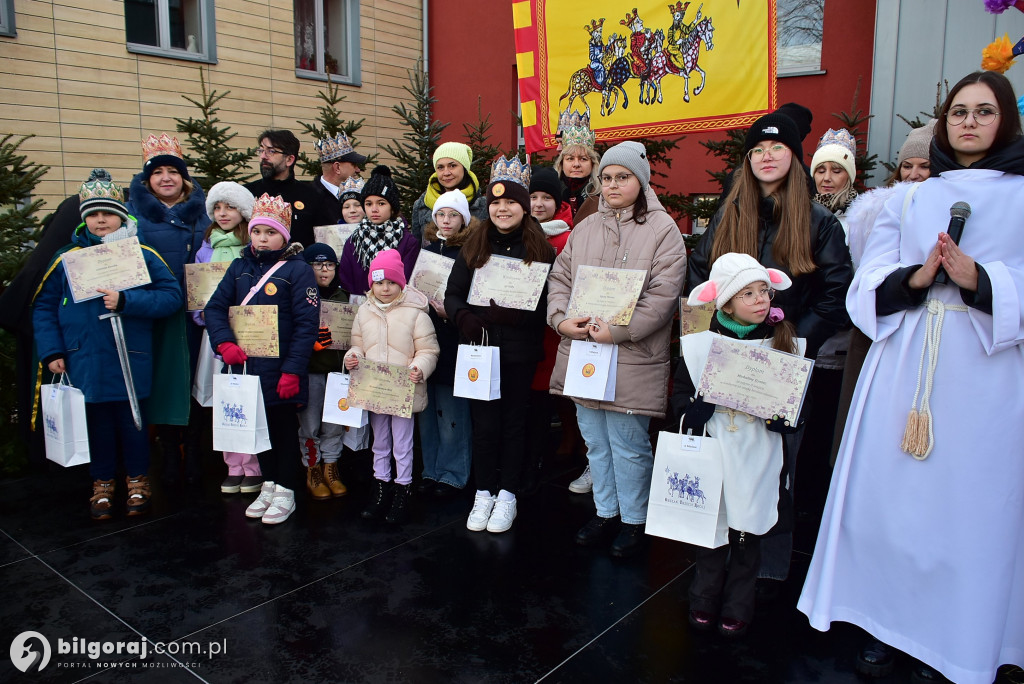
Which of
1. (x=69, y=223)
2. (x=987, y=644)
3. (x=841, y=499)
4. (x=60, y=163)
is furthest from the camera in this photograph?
(x=60, y=163)

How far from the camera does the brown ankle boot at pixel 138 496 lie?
15.1 ft

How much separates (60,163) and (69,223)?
5.46 metres

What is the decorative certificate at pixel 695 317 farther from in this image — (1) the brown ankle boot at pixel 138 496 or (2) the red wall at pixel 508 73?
(2) the red wall at pixel 508 73

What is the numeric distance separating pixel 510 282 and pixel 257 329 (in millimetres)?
1556

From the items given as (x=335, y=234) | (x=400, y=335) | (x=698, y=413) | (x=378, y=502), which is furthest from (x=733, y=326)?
(x=335, y=234)

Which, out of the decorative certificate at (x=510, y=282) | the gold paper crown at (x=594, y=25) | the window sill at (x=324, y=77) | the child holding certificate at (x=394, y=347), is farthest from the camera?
the window sill at (x=324, y=77)

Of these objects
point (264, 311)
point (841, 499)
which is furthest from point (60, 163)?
point (841, 499)

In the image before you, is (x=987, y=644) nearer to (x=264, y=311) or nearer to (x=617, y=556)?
(x=617, y=556)

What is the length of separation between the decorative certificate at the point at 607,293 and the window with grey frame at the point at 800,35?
5.97 m

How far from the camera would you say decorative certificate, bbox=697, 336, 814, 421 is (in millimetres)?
2906

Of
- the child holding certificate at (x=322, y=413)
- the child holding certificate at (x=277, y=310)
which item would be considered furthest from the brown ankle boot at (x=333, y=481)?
the child holding certificate at (x=277, y=310)

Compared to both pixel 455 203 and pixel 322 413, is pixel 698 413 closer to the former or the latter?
pixel 455 203

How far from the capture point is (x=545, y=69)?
7273 mm

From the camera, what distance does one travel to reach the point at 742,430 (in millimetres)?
3086
